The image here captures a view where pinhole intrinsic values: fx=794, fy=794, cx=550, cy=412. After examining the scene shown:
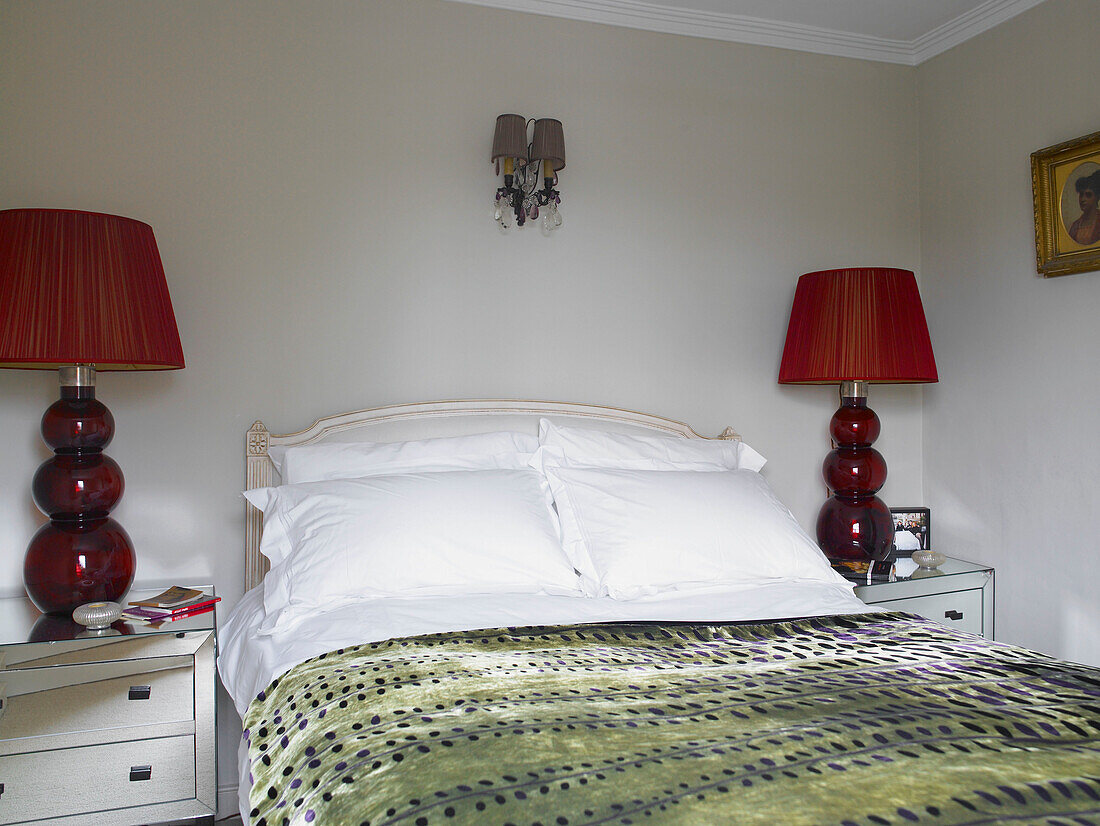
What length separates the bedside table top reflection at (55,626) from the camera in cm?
188

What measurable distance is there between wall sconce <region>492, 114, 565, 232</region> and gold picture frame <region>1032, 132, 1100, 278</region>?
1.65 metres

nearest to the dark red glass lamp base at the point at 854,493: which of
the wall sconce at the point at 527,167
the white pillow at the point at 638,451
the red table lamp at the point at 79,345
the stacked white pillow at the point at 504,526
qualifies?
the white pillow at the point at 638,451

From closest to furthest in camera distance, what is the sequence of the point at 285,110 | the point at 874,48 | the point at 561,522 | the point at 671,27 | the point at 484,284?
1. the point at 561,522
2. the point at 285,110
3. the point at 484,284
4. the point at 671,27
5. the point at 874,48

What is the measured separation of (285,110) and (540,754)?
2.23 metres

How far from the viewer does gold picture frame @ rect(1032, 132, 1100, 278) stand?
2.57 meters

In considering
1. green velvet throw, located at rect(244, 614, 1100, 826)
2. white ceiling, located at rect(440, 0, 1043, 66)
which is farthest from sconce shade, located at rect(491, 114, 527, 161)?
green velvet throw, located at rect(244, 614, 1100, 826)

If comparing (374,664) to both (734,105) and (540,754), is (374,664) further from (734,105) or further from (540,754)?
(734,105)

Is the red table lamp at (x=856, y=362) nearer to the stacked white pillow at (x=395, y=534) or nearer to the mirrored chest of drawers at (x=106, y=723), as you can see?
the stacked white pillow at (x=395, y=534)

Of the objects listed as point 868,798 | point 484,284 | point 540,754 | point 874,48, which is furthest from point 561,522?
point 874,48

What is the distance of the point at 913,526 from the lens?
310 centimetres

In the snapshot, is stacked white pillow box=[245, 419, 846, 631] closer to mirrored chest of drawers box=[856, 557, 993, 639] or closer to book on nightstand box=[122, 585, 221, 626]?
book on nightstand box=[122, 585, 221, 626]

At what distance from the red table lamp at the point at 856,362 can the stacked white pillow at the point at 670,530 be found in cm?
52

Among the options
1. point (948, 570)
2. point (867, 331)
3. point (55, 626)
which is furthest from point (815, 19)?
point (55, 626)

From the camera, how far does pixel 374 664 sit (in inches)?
59.0
